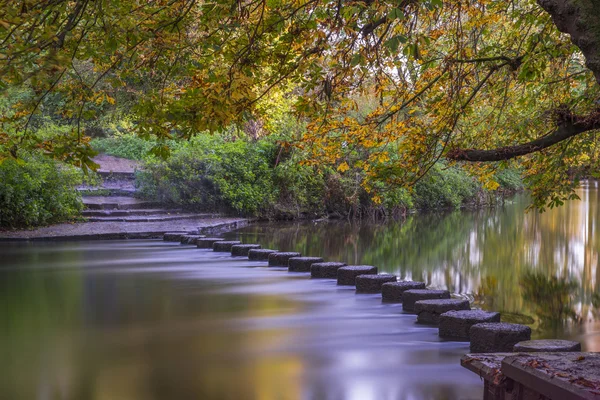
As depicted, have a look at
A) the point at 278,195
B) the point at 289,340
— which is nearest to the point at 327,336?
the point at 289,340

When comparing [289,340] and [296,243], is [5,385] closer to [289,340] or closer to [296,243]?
[289,340]

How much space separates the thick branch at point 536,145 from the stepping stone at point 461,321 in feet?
6.67

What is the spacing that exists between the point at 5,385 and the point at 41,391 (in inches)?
17.1

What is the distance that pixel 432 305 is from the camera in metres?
9.29

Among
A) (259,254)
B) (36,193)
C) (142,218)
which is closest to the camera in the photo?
(259,254)

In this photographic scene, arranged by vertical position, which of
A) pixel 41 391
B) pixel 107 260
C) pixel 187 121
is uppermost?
pixel 187 121

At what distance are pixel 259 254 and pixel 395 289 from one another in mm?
A: 5412

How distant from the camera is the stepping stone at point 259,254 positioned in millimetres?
15578

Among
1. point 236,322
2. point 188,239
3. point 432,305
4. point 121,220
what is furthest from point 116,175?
point 432,305

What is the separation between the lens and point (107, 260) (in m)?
14.9

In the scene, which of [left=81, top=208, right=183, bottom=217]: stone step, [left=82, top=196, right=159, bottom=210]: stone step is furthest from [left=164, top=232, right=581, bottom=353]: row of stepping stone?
[left=82, top=196, right=159, bottom=210]: stone step

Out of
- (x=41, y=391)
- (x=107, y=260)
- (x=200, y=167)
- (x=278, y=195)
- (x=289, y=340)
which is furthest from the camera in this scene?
(x=278, y=195)

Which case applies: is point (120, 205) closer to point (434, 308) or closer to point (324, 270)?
point (324, 270)

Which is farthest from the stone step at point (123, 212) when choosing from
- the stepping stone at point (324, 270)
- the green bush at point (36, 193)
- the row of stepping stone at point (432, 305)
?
the stepping stone at point (324, 270)
